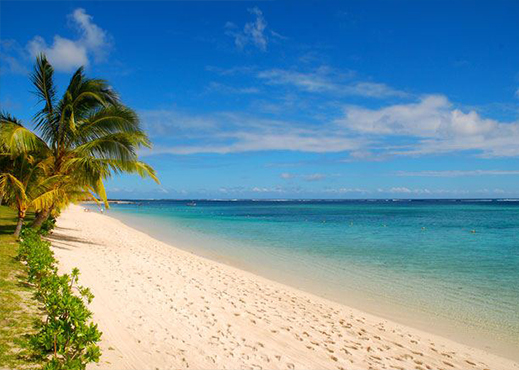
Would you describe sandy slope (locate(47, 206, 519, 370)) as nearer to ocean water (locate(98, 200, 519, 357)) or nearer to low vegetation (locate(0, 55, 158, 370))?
ocean water (locate(98, 200, 519, 357))

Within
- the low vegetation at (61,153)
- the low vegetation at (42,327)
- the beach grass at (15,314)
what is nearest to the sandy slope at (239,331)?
the low vegetation at (42,327)

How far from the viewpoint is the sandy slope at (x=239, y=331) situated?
4.96 meters

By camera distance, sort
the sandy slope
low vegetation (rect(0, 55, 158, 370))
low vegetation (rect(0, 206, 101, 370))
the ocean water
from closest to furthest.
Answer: low vegetation (rect(0, 206, 101, 370)), the sandy slope, the ocean water, low vegetation (rect(0, 55, 158, 370))

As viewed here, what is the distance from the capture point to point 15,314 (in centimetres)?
512

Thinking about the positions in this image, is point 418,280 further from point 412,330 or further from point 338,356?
point 338,356

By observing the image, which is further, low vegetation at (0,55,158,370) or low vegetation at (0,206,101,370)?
low vegetation at (0,55,158,370)

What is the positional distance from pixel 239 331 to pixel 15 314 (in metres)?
3.54

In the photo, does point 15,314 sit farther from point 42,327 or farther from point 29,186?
point 29,186

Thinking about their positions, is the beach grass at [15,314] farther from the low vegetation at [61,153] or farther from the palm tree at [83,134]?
the palm tree at [83,134]

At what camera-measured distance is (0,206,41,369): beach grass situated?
3.91 metres

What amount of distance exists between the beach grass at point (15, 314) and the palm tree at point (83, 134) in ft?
17.7

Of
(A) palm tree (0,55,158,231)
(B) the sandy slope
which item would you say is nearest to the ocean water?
(B) the sandy slope

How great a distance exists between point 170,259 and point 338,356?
29.2ft

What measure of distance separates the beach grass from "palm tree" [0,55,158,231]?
538 cm
